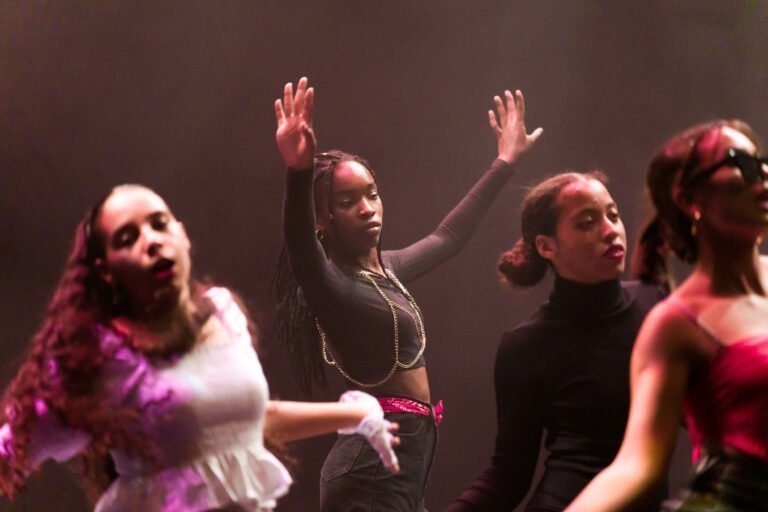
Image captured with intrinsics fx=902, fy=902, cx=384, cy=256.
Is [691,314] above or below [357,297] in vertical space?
above

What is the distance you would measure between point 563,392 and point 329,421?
1.90 feet

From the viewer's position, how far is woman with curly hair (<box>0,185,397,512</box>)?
175 cm

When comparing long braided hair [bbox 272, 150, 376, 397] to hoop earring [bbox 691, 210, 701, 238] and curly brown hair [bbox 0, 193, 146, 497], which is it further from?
hoop earring [bbox 691, 210, 701, 238]

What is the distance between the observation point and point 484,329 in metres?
3.48

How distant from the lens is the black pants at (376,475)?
2.45m

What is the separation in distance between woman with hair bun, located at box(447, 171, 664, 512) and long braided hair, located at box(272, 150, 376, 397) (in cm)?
75

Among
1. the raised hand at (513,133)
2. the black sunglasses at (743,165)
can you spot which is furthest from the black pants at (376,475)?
the black sunglasses at (743,165)

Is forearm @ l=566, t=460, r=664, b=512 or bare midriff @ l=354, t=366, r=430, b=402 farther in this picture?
bare midriff @ l=354, t=366, r=430, b=402

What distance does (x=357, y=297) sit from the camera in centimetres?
262

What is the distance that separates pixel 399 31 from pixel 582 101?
0.78 meters

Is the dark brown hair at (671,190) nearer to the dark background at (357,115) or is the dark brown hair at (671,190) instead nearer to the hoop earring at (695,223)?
the hoop earring at (695,223)

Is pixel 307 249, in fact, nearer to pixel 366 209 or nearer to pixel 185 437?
pixel 366 209

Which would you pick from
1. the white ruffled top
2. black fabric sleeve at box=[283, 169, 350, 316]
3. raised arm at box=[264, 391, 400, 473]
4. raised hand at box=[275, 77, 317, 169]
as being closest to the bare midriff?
black fabric sleeve at box=[283, 169, 350, 316]

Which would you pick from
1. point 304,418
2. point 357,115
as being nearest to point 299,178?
point 304,418
